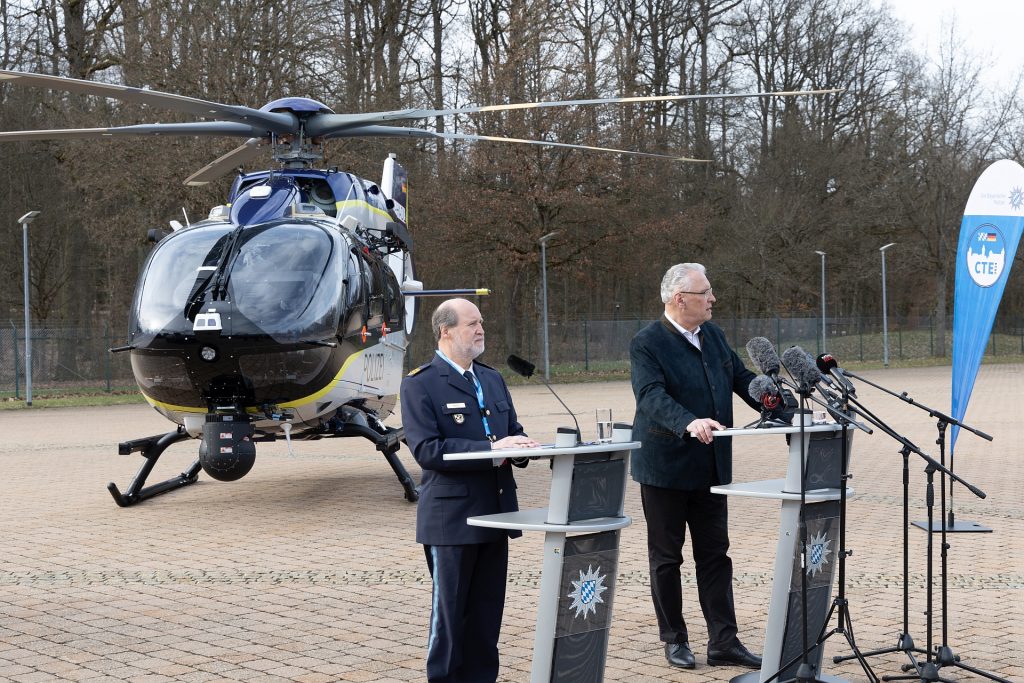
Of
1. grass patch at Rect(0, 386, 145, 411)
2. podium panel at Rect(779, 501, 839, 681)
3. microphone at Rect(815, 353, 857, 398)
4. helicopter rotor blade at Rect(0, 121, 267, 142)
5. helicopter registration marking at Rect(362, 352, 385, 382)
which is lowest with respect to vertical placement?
grass patch at Rect(0, 386, 145, 411)

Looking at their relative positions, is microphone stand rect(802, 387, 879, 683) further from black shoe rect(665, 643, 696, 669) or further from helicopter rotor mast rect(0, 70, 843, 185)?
helicopter rotor mast rect(0, 70, 843, 185)

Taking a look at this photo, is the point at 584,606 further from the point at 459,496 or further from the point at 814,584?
the point at 814,584

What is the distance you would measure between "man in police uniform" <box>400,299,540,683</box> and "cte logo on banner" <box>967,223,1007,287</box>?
20.1 feet

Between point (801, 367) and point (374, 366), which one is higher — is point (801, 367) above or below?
above

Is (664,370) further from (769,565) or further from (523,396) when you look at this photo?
(523,396)

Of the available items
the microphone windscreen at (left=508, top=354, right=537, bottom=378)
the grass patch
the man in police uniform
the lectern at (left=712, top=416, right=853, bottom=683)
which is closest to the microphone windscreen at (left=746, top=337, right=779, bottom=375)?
the lectern at (left=712, top=416, right=853, bottom=683)

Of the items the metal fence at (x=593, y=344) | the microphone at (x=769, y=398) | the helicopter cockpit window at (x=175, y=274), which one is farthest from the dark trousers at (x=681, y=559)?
the metal fence at (x=593, y=344)

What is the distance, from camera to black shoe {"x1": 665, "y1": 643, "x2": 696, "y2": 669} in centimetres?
578

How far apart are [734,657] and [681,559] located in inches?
20.3

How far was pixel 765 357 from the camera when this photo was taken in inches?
193

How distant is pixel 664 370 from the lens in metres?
5.87

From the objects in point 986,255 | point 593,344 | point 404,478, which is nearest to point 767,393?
point 986,255

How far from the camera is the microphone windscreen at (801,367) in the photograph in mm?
4750

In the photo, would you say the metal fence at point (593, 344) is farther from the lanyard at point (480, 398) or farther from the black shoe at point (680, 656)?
the lanyard at point (480, 398)
